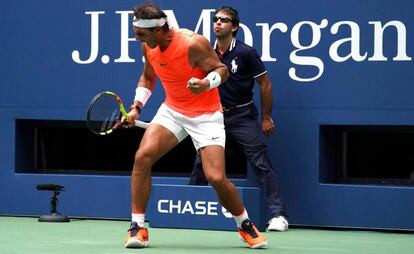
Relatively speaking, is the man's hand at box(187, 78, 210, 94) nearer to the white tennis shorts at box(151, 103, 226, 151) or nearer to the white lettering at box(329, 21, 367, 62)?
the white tennis shorts at box(151, 103, 226, 151)

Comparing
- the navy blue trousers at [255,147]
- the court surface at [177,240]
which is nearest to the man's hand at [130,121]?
the court surface at [177,240]

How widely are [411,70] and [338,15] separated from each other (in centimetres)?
81

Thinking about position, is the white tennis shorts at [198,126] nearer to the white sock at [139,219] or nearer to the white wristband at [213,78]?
the white wristband at [213,78]

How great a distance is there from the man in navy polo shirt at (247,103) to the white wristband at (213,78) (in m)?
1.80

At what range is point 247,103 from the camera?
375 inches

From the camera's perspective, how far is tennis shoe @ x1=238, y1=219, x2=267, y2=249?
7796mm

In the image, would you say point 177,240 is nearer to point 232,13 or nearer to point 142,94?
point 142,94

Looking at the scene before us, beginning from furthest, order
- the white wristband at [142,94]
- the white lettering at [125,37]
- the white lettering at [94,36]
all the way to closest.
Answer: the white lettering at [94,36] → the white lettering at [125,37] → the white wristband at [142,94]

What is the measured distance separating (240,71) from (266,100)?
34 cm

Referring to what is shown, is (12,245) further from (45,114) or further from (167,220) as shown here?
(45,114)

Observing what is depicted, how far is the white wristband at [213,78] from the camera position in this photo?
7.51 metres

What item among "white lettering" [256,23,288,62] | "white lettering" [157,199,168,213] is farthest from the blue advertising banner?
"white lettering" [256,23,288,62]

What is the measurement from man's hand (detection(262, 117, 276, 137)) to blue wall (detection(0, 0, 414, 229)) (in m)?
0.33

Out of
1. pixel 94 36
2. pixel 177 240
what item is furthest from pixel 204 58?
pixel 94 36
